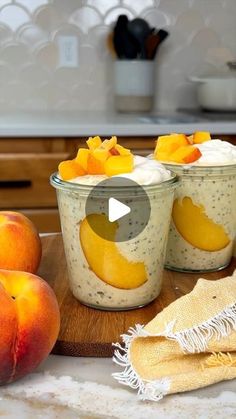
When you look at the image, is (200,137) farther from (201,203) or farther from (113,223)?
(113,223)

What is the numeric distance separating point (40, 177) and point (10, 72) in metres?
0.72

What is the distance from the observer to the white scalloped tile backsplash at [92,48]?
2.39 m

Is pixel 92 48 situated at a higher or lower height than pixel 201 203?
higher

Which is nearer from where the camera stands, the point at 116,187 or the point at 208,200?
the point at 116,187

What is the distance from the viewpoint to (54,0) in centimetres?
236

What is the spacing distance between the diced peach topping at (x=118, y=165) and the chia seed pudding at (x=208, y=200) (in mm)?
147

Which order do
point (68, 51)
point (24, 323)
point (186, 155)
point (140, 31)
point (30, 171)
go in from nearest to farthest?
point (24, 323) < point (186, 155) < point (30, 171) < point (140, 31) < point (68, 51)

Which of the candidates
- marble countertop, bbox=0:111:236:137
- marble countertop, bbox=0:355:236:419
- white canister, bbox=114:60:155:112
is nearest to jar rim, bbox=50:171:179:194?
marble countertop, bbox=0:355:236:419

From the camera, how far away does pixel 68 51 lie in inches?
95.5

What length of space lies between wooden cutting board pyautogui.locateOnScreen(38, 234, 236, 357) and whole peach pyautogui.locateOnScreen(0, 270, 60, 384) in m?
0.08

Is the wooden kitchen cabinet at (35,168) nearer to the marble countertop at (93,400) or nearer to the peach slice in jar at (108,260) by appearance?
the peach slice in jar at (108,260)

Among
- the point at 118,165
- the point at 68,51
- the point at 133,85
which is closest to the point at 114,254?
the point at 118,165

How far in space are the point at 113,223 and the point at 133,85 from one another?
1.74m
